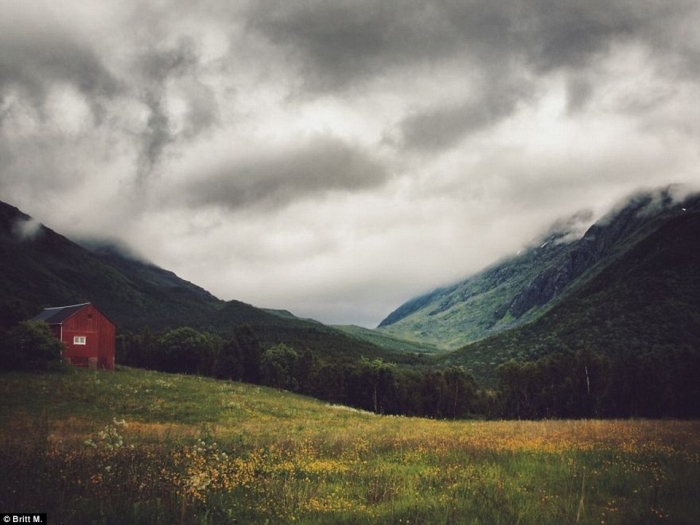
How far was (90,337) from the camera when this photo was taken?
211 feet

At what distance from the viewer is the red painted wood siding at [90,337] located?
62406 millimetres

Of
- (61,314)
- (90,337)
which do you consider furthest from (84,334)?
(61,314)

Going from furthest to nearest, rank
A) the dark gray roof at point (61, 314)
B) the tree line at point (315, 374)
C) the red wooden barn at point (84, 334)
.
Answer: the tree line at point (315, 374)
the dark gray roof at point (61, 314)
the red wooden barn at point (84, 334)

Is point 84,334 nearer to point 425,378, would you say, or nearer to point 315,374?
point 315,374

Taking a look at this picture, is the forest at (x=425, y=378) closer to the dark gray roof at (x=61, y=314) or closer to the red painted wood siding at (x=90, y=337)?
the red painted wood siding at (x=90, y=337)

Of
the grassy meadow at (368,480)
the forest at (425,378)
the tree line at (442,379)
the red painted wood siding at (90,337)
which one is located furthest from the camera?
the forest at (425,378)

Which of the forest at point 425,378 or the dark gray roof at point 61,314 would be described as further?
the forest at point 425,378

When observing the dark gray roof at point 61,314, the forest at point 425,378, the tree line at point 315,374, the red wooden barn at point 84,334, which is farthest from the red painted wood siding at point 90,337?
the forest at point 425,378

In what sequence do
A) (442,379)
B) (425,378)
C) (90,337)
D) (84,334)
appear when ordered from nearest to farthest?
(84,334)
(90,337)
(442,379)
(425,378)

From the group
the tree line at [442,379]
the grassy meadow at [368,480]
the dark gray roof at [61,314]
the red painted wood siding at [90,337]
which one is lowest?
the tree line at [442,379]

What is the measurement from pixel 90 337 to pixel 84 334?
94cm

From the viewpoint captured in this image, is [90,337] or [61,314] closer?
[90,337]

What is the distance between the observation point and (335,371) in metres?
92.9

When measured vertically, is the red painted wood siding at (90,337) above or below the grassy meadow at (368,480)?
above
